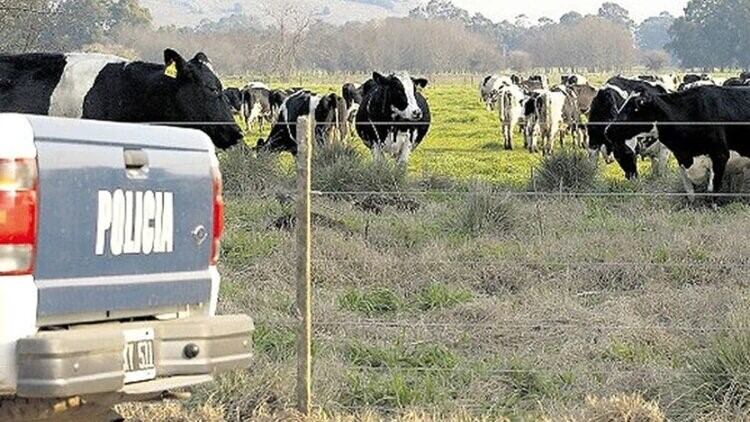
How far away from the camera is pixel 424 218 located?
15930 millimetres

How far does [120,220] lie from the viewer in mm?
6246

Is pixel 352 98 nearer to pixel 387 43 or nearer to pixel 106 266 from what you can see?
pixel 106 266

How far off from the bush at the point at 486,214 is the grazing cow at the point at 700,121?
497 cm

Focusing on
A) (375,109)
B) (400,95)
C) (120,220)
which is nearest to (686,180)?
(400,95)

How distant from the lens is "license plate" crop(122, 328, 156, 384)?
6.13 meters

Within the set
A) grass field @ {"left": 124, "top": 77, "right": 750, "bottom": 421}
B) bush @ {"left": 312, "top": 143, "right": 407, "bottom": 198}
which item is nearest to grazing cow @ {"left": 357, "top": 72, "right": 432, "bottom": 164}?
bush @ {"left": 312, "top": 143, "right": 407, "bottom": 198}

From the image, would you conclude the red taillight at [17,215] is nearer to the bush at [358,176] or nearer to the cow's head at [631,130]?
the bush at [358,176]

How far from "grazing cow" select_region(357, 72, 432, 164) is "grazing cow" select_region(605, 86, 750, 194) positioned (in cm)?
385

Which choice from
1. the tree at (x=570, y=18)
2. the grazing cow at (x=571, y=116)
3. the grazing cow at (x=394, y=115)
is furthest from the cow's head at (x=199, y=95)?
the tree at (x=570, y=18)

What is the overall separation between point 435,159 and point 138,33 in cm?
7094

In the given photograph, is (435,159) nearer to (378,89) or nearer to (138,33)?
(378,89)

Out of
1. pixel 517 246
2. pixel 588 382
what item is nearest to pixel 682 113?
pixel 517 246

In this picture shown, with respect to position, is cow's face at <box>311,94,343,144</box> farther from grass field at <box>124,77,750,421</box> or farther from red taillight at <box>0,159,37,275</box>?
red taillight at <box>0,159,37,275</box>

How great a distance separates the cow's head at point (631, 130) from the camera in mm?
21516
